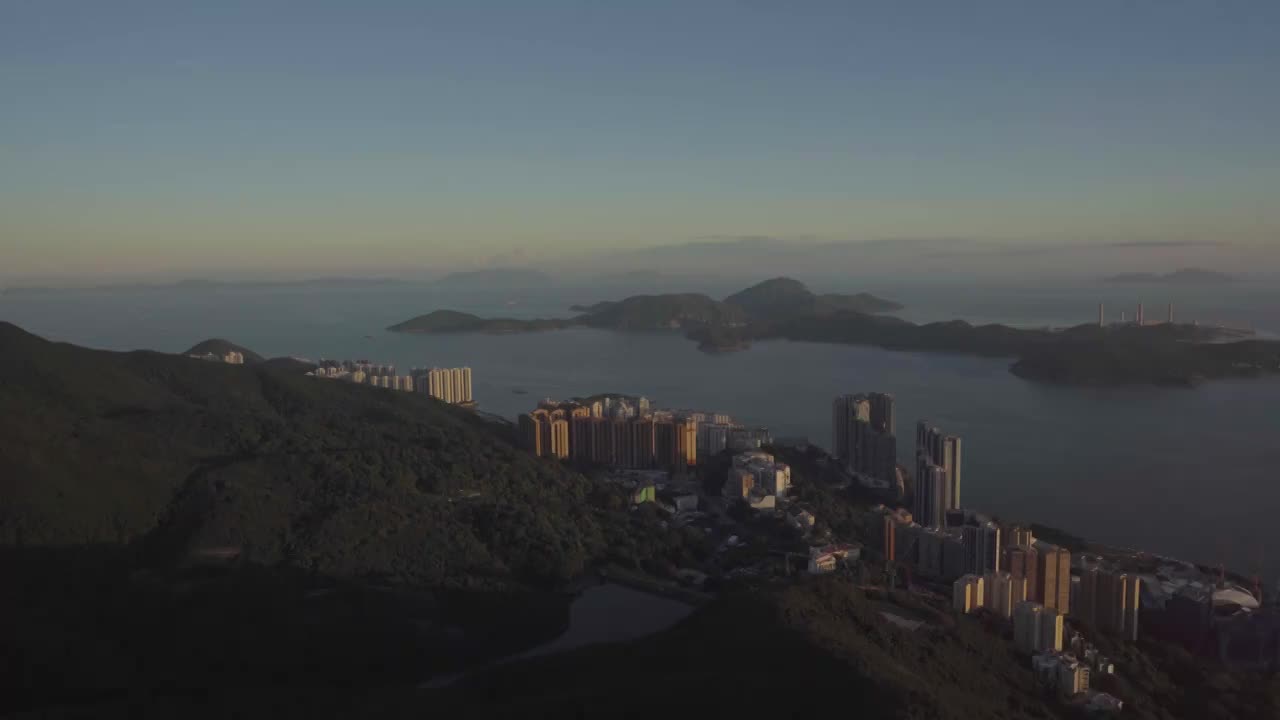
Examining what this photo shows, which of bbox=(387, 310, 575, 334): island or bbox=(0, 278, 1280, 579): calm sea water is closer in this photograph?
bbox=(0, 278, 1280, 579): calm sea water

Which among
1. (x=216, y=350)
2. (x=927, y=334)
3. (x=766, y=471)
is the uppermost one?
(x=216, y=350)

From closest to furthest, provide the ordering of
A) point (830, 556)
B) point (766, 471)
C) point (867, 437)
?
point (830, 556) < point (766, 471) < point (867, 437)

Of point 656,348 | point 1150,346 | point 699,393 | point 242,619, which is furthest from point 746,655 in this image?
point 656,348

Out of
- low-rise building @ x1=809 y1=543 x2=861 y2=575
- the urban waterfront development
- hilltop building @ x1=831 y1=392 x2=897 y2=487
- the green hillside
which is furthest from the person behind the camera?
hilltop building @ x1=831 y1=392 x2=897 y2=487

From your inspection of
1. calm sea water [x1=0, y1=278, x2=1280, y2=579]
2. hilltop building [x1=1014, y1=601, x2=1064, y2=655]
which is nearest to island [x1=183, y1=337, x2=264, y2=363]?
calm sea water [x1=0, y1=278, x2=1280, y2=579]

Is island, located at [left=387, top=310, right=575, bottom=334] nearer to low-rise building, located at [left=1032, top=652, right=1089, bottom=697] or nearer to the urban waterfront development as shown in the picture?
the urban waterfront development

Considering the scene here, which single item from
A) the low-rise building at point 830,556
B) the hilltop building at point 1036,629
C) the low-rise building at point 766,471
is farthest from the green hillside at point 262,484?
the hilltop building at point 1036,629

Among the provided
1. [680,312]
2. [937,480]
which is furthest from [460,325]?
[937,480]

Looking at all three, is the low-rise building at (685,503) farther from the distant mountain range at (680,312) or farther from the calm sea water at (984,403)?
the distant mountain range at (680,312)

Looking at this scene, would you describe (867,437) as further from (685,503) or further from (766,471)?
(685,503)
